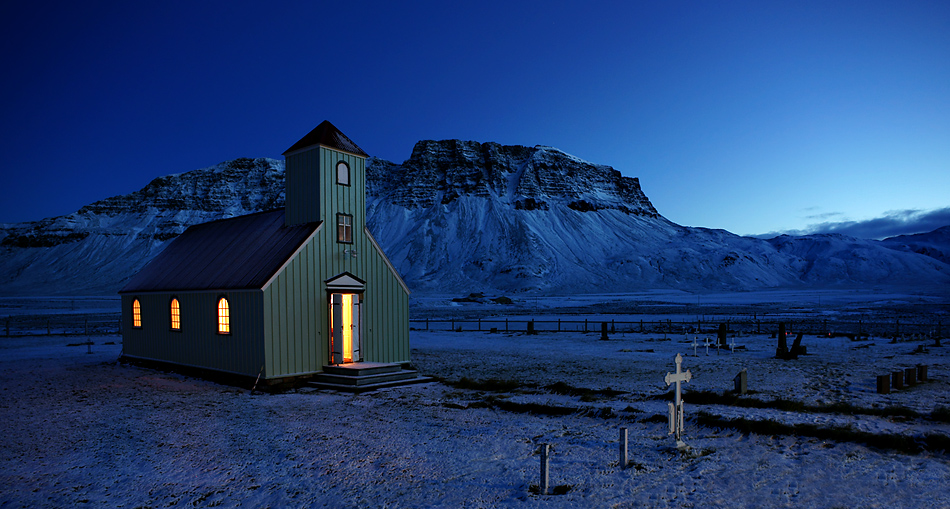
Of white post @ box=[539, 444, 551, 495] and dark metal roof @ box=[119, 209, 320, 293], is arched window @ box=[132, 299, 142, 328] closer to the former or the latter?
dark metal roof @ box=[119, 209, 320, 293]

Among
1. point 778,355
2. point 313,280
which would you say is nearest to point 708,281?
point 778,355

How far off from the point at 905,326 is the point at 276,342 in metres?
43.6

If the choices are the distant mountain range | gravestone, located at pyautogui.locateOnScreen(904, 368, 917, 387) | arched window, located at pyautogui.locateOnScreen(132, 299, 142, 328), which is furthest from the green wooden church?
the distant mountain range

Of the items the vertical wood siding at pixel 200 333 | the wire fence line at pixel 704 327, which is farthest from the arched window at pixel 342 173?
the wire fence line at pixel 704 327

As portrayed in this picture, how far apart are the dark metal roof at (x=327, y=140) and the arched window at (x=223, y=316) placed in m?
5.12

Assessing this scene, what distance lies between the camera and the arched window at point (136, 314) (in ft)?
74.1

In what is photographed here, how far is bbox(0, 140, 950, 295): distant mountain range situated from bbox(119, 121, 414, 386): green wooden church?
319ft

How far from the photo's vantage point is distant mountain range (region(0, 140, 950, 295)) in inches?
5177

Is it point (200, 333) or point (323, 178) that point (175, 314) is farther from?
point (323, 178)

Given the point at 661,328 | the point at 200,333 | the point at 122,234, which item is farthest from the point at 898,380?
the point at 122,234

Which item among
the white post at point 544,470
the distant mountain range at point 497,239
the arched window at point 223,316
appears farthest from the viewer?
the distant mountain range at point 497,239

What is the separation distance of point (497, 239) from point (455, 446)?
13129 centimetres

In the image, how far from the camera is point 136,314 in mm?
22812

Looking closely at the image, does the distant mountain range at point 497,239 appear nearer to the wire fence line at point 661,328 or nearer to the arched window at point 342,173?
the wire fence line at point 661,328
